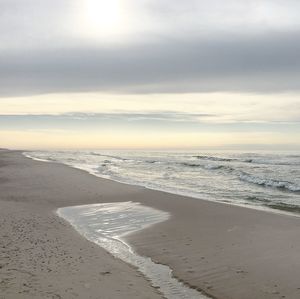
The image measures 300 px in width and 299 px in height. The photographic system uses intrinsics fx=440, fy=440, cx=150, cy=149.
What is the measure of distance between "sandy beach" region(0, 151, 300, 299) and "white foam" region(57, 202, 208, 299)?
25cm

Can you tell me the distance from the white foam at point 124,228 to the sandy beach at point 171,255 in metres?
0.25

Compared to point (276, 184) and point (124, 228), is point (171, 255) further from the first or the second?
point (276, 184)

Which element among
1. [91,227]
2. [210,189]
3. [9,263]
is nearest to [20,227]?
[91,227]

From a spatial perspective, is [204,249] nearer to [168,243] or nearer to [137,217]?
[168,243]

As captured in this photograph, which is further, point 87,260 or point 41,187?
point 41,187

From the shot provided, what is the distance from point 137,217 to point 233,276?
7.07m

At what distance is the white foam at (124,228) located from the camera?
25.0 feet

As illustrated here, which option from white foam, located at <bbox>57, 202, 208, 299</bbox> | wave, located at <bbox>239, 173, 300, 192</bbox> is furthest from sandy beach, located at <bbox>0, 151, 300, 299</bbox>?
wave, located at <bbox>239, 173, 300, 192</bbox>

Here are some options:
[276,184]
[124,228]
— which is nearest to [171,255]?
[124,228]

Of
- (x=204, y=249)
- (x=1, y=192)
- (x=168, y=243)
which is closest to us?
(x=204, y=249)

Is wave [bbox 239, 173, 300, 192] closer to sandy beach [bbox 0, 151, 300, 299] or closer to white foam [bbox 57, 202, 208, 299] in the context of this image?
sandy beach [bbox 0, 151, 300, 299]

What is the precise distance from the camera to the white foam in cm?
762

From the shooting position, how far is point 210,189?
78.4ft

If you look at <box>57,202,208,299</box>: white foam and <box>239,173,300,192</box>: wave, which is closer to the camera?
<box>57,202,208,299</box>: white foam
